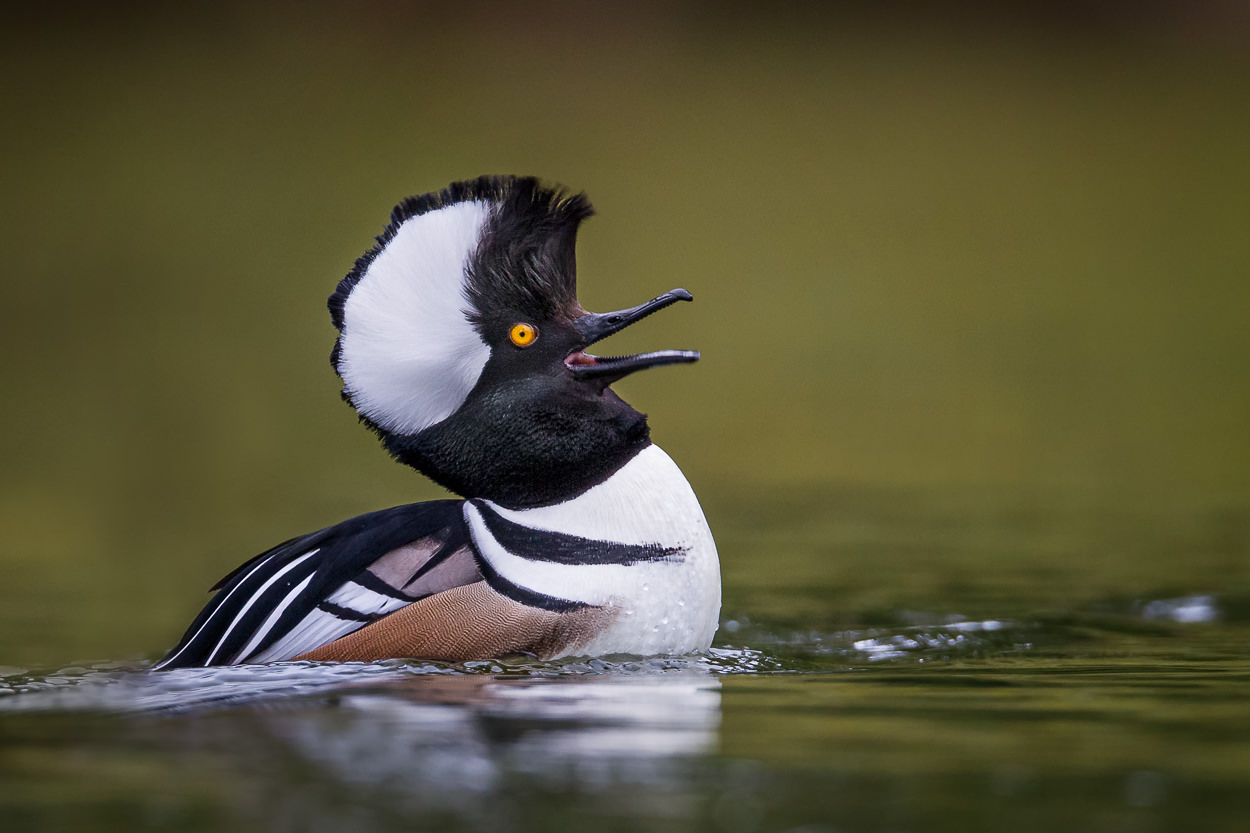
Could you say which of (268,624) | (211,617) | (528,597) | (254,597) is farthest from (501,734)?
(211,617)

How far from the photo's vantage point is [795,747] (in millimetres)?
3281

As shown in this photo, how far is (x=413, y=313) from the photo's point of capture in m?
4.38

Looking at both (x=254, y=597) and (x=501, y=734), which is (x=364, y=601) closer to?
(x=254, y=597)

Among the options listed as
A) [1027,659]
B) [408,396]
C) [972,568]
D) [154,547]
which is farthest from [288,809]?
[154,547]

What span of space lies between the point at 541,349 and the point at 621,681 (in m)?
1.01

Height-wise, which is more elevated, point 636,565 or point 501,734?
point 636,565

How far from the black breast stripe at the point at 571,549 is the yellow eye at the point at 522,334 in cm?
53

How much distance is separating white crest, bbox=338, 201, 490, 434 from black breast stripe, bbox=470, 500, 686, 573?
1.58 ft

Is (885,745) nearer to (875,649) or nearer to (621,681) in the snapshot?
(621,681)

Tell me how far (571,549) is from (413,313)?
789 millimetres

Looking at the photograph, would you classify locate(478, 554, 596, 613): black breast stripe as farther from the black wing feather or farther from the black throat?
the black throat

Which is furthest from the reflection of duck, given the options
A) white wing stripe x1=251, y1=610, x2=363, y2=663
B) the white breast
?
white wing stripe x1=251, y1=610, x2=363, y2=663

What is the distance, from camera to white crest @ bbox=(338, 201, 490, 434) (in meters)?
4.38

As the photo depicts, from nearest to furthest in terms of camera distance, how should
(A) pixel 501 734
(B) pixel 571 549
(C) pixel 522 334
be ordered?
(A) pixel 501 734
(B) pixel 571 549
(C) pixel 522 334
